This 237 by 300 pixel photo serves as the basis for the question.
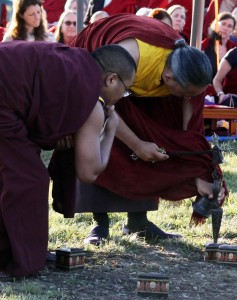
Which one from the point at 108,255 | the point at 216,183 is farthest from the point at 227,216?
the point at 108,255

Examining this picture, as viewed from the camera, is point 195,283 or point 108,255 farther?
point 108,255

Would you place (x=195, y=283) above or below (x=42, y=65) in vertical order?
below

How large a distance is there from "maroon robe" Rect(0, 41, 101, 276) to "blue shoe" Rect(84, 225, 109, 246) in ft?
2.70

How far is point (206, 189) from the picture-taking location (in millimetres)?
4492

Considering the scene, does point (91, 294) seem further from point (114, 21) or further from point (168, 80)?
point (114, 21)

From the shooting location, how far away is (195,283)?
3.75 meters

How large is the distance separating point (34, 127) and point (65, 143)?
0.72 ft

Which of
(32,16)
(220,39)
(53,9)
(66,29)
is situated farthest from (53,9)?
(32,16)

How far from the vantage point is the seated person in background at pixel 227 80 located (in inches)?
342

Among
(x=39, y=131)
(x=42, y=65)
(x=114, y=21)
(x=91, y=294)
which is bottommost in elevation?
(x=91, y=294)

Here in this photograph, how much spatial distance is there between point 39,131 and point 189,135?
1.20 metres

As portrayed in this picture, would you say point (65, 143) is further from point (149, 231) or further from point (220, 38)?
point (220, 38)

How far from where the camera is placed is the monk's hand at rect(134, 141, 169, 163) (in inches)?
172

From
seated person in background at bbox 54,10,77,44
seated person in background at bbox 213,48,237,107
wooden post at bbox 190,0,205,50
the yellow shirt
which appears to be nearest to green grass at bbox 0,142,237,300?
the yellow shirt
